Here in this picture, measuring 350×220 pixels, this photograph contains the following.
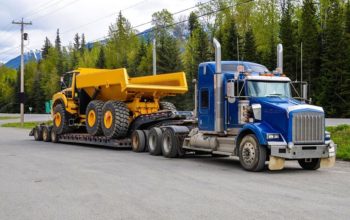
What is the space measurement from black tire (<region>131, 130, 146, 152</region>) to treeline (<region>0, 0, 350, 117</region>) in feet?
62.1

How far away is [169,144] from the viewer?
17.0 metres

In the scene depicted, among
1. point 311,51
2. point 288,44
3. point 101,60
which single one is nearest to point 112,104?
point 311,51

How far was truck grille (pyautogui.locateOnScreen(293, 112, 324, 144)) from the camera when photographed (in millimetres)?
12586

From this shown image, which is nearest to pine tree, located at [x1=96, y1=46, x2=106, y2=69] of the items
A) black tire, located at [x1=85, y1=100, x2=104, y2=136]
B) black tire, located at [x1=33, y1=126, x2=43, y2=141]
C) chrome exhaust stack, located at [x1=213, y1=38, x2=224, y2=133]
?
black tire, located at [x1=33, y1=126, x2=43, y2=141]

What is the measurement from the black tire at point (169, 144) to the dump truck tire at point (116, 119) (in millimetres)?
2947

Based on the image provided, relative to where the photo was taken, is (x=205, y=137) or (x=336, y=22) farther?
(x=336, y=22)

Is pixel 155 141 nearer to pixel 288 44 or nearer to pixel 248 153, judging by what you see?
pixel 248 153

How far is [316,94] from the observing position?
53.2 metres

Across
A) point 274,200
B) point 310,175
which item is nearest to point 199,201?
point 274,200

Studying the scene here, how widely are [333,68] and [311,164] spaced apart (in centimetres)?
4211

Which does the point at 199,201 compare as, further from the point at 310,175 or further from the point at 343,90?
the point at 343,90

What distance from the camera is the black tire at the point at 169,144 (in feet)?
54.9

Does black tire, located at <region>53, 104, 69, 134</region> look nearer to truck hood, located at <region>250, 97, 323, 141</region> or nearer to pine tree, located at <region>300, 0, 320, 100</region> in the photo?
truck hood, located at <region>250, 97, 323, 141</region>

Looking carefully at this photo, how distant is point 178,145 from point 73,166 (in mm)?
3924
